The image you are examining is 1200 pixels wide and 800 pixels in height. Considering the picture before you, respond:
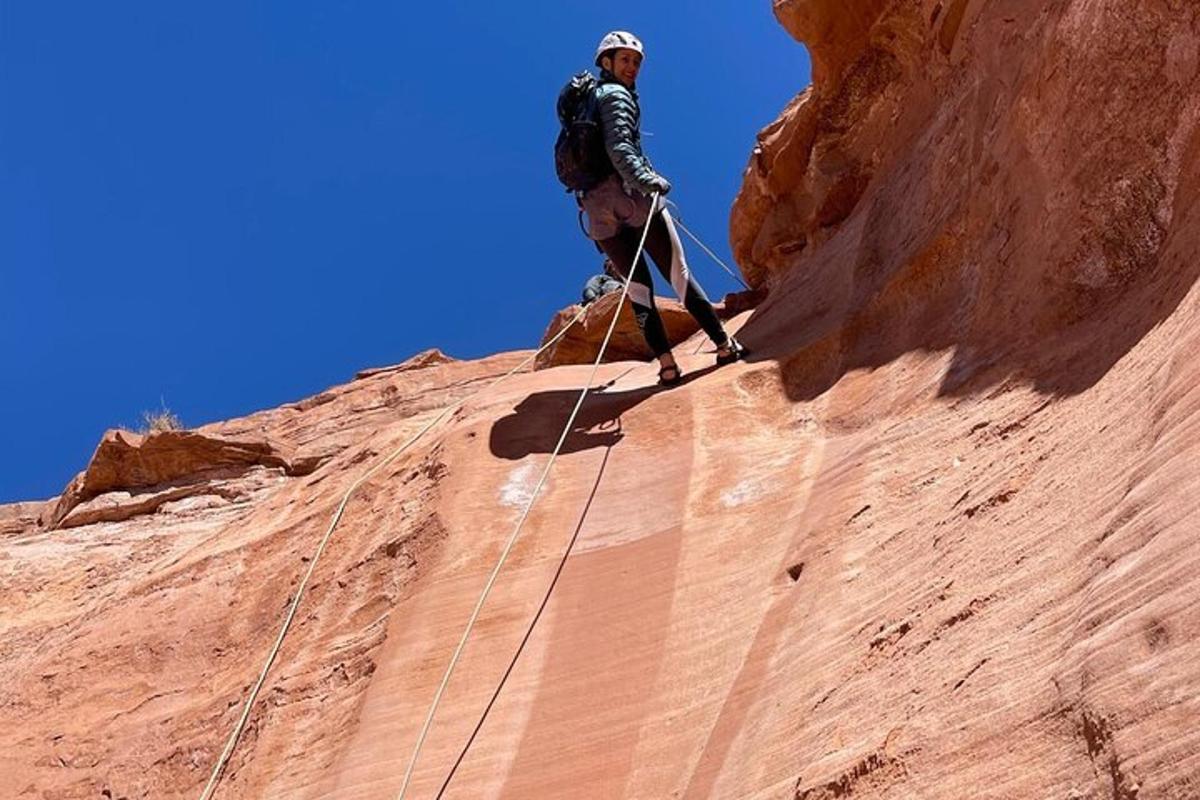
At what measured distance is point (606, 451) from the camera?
8.00 meters

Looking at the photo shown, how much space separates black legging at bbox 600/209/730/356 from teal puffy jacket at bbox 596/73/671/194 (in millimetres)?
431

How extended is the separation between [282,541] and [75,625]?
1.73 m

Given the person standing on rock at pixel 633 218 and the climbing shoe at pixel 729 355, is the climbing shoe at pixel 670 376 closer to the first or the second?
the person standing on rock at pixel 633 218

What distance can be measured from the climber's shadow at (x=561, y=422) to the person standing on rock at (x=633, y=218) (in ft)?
1.29

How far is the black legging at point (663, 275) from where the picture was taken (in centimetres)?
954

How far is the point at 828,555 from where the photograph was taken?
5676 mm

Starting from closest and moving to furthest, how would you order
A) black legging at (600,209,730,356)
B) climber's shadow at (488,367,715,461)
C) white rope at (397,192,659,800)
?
white rope at (397,192,659,800) → climber's shadow at (488,367,715,461) → black legging at (600,209,730,356)

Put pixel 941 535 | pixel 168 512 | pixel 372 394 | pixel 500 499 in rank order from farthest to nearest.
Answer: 1. pixel 372 394
2. pixel 168 512
3. pixel 500 499
4. pixel 941 535

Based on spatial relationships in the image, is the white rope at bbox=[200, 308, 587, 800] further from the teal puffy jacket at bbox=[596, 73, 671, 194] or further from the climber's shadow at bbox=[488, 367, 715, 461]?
the teal puffy jacket at bbox=[596, 73, 671, 194]

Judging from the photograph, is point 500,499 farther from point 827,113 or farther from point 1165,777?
point 827,113

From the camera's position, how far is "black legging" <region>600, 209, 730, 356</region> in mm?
9539

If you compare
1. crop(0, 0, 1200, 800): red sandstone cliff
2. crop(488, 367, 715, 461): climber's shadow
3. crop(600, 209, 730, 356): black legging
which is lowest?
crop(0, 0, 1200, 800): red sandstone cliff

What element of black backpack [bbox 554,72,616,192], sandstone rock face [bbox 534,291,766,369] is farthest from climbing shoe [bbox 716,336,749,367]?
sandstone rock face [bbox 534,291,766,369]

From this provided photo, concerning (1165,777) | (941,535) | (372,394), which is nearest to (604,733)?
(941,535)
